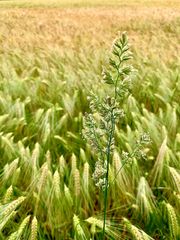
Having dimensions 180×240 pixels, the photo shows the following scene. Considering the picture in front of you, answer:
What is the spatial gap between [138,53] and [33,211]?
3.04 m

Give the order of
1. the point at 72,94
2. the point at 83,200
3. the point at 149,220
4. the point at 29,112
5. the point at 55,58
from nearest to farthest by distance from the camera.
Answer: the point at 149,220, the point at 83,200, the point at 29,112, the point at 72,94, the point at 55,58

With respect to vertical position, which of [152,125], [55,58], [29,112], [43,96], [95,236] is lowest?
[95,236]

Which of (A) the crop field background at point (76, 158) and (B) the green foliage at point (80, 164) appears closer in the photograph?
(B) the green foliage at point (80, 164)

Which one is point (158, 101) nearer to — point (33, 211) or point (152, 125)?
point (152, 125)

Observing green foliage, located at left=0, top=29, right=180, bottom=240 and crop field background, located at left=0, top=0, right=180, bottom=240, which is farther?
crop field background, located at left=0, top=0, right=180, bottom=240

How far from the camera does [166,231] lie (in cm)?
213

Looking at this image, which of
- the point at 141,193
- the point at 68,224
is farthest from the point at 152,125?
A: the point at 68,224

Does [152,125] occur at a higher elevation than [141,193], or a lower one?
higher

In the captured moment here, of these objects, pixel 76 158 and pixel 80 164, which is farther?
pixel 76 158

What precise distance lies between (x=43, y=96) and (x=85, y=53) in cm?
133

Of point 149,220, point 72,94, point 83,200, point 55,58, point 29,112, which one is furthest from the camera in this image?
point 55,58

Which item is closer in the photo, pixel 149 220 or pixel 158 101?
pixel 149 220

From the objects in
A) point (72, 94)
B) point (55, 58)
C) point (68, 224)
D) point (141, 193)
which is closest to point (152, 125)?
point (141, 193)

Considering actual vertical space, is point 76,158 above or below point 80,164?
above
